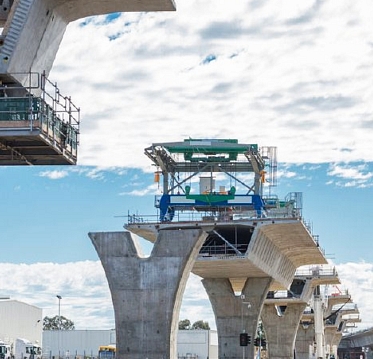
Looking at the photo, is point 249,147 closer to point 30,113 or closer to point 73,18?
point 73,18

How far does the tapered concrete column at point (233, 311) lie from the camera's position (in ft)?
327

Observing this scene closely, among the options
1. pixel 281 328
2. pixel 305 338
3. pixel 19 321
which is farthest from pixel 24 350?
pixel 305 338

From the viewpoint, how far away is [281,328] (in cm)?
13850

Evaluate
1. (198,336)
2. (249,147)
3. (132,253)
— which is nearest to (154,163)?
(249,147)

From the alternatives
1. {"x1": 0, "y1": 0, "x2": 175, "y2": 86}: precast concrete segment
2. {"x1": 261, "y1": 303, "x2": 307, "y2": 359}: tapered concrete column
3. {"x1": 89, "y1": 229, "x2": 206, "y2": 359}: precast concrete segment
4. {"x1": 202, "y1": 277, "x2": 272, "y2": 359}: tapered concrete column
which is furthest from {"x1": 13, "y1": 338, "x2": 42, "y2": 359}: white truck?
{"x1": 0, "y1": 0, "x2": 175, "y2": 86}: precast concrete segment

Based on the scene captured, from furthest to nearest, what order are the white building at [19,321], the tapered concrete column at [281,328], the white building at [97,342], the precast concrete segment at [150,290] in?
the white building at [97,342] → the tapered concrete column at [281,328] → the white building at [19,321] → the precast concrete segment at [150,290]

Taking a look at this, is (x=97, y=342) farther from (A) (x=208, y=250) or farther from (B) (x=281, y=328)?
(A) (x=208, y=250)

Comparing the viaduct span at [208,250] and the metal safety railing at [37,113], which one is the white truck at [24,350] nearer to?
the viaduct span at [208,250]

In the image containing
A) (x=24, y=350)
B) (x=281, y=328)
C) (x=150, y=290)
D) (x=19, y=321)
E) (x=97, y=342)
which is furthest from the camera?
(x=97, y=342)

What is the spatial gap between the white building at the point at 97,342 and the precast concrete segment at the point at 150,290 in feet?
322

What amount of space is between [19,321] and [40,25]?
88.9m

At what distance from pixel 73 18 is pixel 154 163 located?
1620 inches

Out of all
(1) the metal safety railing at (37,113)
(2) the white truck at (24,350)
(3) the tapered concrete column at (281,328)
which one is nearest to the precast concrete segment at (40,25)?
(1) the metal safety railing at (37,113)

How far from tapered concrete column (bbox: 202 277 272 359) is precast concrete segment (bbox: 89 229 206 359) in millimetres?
33790
